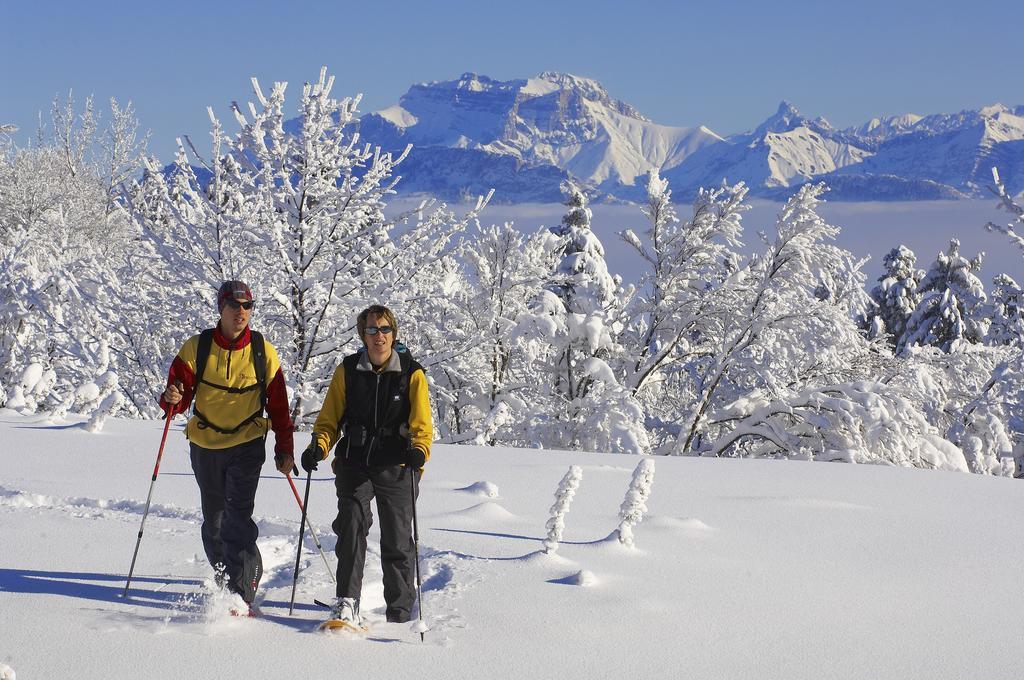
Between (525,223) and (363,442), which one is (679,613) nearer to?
(363,442)

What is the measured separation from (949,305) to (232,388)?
1306 inches

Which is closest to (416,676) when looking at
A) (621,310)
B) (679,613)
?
(679,613)

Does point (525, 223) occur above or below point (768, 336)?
above

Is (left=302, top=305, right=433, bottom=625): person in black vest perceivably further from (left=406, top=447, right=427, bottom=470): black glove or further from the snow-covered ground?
the snow-covered ground

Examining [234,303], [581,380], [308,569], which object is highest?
[234,303]

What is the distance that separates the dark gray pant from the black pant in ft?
1.76

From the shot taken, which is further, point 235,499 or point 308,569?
point 308,569

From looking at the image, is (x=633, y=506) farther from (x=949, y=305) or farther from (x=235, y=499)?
(x=949, y=305)

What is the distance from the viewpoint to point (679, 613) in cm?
437

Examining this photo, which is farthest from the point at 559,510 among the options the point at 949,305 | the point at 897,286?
the point at 897,286

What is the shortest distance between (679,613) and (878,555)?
2016mm

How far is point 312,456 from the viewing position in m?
4.02

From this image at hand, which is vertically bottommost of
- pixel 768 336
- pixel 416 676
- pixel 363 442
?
pixel 416 676

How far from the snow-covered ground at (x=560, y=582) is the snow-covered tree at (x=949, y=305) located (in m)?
27.0
